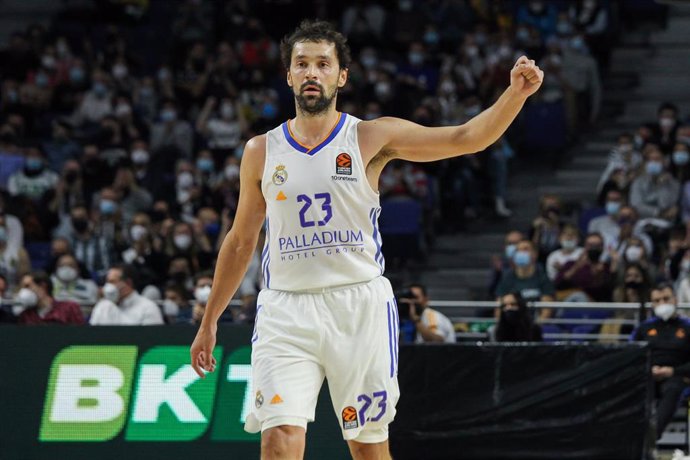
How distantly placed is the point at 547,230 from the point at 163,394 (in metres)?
6.87

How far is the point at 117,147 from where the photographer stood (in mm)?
20141

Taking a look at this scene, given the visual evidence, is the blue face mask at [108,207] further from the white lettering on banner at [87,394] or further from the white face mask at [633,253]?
the white face mask at [633,253]

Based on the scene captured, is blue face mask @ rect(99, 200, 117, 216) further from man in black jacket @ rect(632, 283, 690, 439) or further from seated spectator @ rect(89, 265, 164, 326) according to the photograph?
man in black jacket @ rect(632, 283, 690, 439)

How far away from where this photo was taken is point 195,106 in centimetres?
2111

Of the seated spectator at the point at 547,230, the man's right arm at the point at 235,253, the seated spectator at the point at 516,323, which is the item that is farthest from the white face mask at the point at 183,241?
the man's right arm at the point at 235,253

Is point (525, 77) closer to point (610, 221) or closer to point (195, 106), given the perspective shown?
point (610, 221)

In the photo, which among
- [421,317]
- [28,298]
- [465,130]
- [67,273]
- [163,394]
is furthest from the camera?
[67,273]

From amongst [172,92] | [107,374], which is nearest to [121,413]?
[107,374]

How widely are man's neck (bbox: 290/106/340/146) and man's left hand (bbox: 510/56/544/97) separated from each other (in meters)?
0.97

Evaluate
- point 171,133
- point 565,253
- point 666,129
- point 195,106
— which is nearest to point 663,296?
point 565,253

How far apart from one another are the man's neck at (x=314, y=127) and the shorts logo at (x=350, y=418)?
130cm

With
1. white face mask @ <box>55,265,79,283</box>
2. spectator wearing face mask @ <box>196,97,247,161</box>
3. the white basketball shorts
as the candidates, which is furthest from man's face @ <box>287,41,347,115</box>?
spectator wearing face mask @ <box>196,97,247,161</box>

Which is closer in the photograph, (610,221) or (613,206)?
(610,221)

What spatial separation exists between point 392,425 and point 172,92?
35.1 feet
